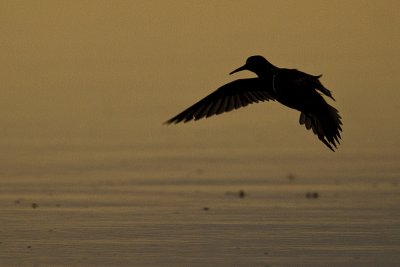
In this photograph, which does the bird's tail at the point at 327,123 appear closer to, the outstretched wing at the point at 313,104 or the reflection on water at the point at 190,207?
the outstretched wing at the point at 313,104

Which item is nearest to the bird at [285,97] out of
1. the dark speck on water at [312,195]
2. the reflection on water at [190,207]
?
the reflection on water at [190,207]

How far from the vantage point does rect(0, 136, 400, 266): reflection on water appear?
927cm

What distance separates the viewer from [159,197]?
11.1 m

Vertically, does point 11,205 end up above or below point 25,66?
below

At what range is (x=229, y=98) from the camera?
10.7 meters

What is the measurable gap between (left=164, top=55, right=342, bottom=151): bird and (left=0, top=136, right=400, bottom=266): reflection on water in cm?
70

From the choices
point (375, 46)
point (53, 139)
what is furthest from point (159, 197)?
point (375, 46)

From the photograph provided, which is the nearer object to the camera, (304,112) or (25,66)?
(304,112)

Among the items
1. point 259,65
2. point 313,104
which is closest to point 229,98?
point 259,65

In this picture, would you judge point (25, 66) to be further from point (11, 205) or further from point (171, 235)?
point (171, 235)

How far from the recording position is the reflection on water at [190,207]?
9.27 m

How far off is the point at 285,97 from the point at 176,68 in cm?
913

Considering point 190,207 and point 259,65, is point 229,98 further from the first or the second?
point 190,207

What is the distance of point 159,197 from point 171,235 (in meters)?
1.32
